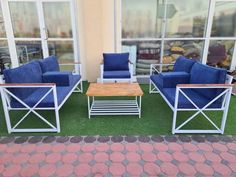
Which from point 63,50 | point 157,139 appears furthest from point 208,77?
point 63,50

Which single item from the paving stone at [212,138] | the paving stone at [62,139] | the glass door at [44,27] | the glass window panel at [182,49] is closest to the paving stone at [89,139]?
the paving stone at [62,139]

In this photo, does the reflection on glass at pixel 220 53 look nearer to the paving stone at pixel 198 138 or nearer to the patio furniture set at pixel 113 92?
the patio furniture set at pixel 113 92

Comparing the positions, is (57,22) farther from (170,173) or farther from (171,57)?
(170,173)

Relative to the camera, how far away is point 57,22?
475 cm

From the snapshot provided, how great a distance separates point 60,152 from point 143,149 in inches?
38.5

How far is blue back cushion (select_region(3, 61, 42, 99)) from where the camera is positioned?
2.52m

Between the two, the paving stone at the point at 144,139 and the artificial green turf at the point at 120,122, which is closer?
the paving stone at the point at 144,139

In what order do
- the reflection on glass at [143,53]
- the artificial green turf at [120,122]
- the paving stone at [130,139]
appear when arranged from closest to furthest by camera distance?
the paving stone at [130,139] < the artificial green turf at [120,122] < the reflection on glass at [143,53]

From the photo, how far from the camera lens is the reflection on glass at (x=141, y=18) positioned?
15.0 feet

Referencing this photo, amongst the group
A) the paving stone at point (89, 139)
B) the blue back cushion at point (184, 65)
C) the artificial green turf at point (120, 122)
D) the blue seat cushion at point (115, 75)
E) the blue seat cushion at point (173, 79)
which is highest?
the blue back cushion at point (184, 65)

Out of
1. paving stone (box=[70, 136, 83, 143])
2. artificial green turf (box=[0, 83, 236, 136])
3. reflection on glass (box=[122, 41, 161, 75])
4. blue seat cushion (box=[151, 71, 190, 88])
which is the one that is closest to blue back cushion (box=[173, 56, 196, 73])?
blue seat cushion (box=[151, 71, 190, 88])

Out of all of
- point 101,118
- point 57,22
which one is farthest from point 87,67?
point 101,118

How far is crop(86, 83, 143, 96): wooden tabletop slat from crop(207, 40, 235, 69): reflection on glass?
3.01 metres

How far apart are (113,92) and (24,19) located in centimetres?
337
